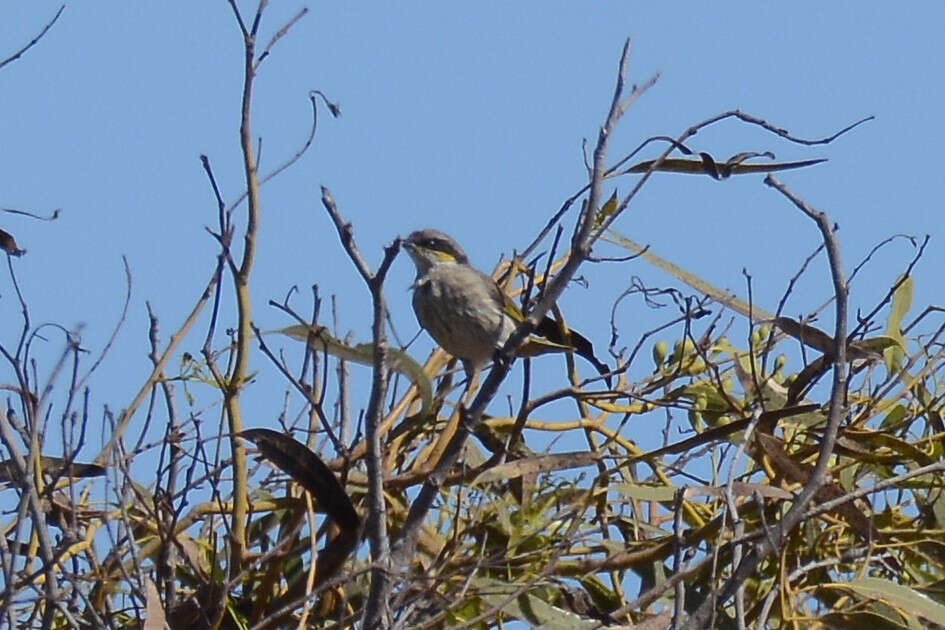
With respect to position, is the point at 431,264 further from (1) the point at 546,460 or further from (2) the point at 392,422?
(1) the point at 546,460

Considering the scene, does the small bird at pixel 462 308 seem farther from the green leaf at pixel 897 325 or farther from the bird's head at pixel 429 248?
the green leaf at pixel 897 325

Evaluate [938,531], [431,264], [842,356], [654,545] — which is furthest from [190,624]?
[431,264]

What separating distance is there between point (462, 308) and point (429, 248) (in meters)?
0.56

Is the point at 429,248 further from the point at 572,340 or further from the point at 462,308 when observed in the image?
the point at 572,340

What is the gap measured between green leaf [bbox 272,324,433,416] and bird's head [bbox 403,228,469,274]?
1.63 m

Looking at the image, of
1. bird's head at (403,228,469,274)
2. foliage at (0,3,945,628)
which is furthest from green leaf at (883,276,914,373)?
bird's head at (403,228,469,274)

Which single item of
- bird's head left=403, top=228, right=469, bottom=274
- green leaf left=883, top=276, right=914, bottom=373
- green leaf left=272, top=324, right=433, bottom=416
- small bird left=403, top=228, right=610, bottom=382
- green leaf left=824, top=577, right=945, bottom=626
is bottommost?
green leaf left=824, top=577, right=945, bottom=626

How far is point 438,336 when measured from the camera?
3771 millimetres

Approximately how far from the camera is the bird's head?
14.3ft

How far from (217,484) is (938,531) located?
120 centimetres

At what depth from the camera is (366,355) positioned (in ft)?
8.75

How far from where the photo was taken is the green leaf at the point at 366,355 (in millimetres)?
2619

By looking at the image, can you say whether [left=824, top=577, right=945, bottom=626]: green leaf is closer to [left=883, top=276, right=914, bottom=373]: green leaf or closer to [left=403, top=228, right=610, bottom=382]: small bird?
[left=883, top=276, right=914, bottom=373]: green leaf

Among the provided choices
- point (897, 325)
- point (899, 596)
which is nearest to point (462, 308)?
point (897, 325)
